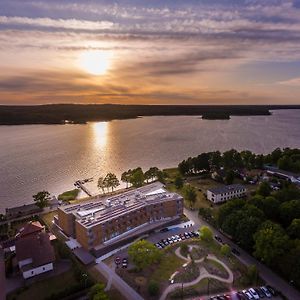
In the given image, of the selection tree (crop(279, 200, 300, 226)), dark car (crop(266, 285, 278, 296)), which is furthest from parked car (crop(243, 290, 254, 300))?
tree (crop(279, 200, 300, 226))

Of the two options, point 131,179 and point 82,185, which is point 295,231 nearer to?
point 131,179

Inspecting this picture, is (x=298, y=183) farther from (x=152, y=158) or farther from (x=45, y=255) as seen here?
(x=45, y=255)

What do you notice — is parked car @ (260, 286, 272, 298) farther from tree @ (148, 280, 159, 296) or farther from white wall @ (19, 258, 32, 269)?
white wall @ (19, 258, 32, 269)

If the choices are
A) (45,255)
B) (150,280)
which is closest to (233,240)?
(150,280)

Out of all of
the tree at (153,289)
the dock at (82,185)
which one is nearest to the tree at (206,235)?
the tree at (153,289)

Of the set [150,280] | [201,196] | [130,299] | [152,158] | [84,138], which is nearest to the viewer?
[130,299]

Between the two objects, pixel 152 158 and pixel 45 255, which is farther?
pixel 152 158
